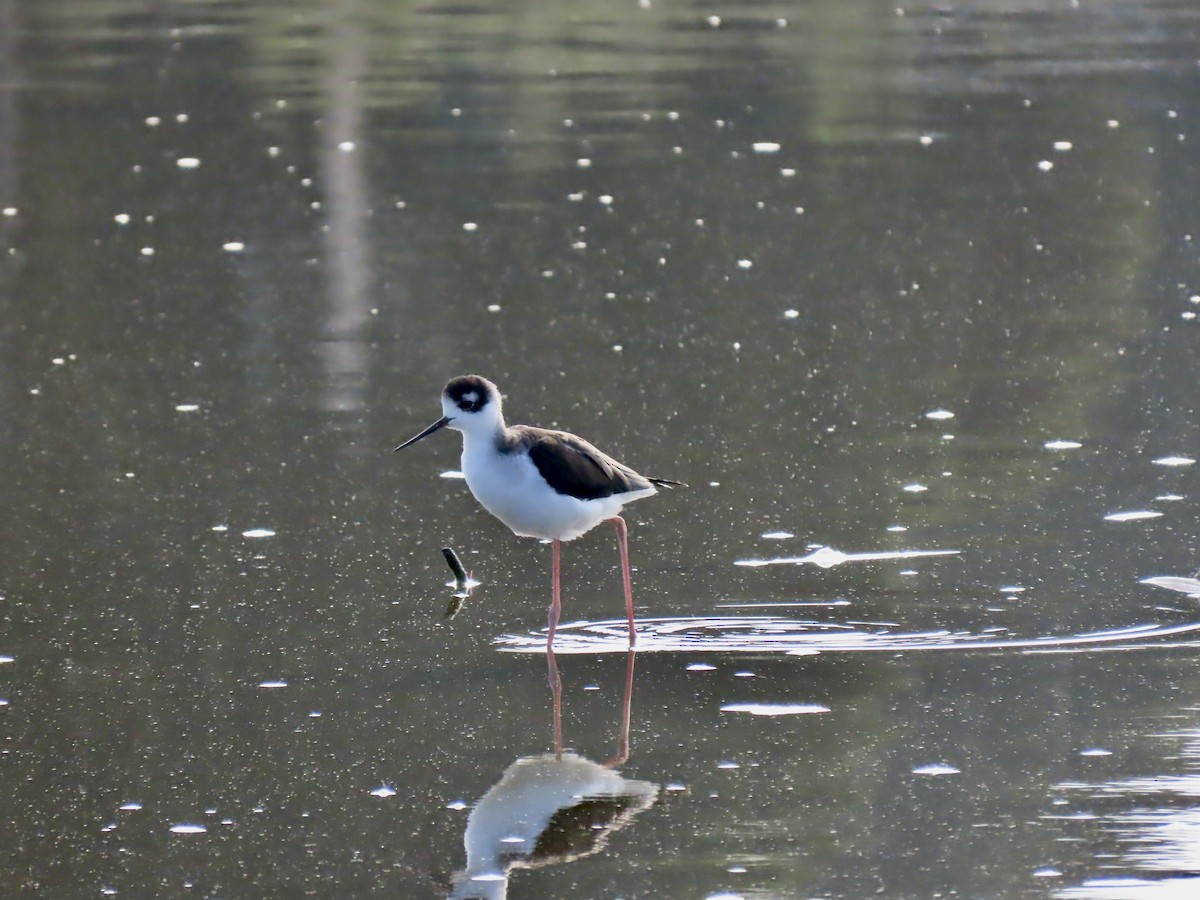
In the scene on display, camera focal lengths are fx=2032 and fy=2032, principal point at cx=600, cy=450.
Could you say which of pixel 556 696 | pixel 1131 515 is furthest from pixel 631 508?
pixel 556 696

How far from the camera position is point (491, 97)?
1995 cm

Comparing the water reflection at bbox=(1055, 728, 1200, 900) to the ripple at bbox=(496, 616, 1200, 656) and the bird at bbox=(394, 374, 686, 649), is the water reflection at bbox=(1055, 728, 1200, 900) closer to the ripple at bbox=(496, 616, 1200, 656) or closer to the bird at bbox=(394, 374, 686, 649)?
the ripple at bbox=(496, 616, 1200, 656)

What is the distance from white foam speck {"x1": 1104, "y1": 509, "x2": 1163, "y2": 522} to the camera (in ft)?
24.9

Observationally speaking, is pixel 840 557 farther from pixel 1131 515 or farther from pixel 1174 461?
pixel 1174 461

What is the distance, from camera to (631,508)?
8.21 meters

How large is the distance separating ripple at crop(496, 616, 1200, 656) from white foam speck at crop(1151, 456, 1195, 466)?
1.89 m

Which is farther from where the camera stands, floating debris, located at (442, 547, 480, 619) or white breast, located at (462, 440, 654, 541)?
floating debris, located at (442, 547, 480, 619)

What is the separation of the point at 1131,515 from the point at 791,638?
1827mm

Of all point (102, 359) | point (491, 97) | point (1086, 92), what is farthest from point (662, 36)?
point (102, 359)

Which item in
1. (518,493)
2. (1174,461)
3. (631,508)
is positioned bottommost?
(631,508)

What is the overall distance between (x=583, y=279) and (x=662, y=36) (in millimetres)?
13702

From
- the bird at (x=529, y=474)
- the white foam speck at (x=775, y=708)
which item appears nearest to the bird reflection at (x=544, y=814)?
the white foam speck at (x=775, y=708)

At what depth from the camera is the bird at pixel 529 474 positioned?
21.5 ft

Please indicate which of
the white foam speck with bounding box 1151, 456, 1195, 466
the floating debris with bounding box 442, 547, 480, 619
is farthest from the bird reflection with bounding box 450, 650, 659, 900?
the white foam speck with bounding box 1151, 456, 1195, 466
